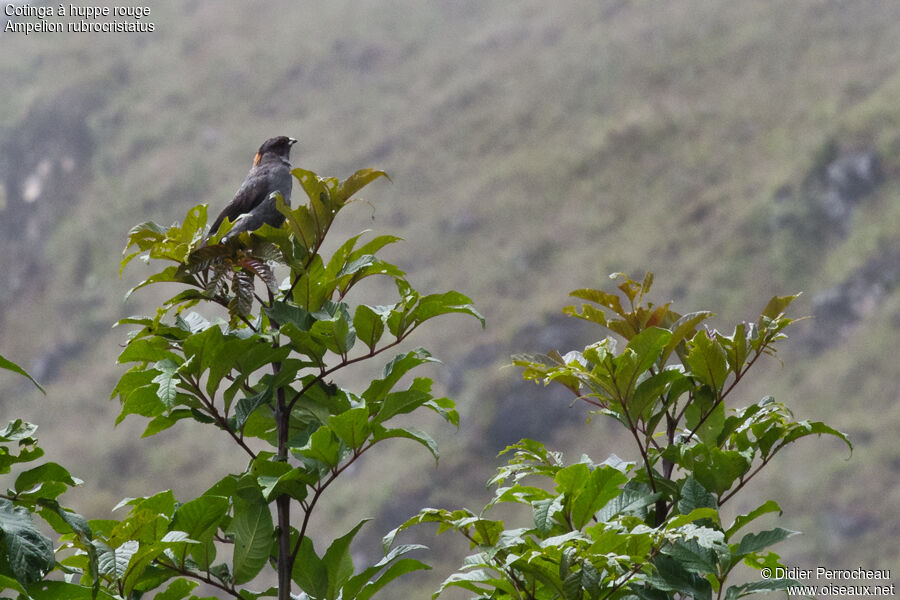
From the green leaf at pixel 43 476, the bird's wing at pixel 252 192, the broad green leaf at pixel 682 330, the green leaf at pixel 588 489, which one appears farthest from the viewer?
the bird's wing at pixel 252 192

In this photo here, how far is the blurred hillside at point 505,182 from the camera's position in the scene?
2670 cm

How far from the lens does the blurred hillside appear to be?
2670cm

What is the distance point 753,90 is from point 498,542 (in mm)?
35011

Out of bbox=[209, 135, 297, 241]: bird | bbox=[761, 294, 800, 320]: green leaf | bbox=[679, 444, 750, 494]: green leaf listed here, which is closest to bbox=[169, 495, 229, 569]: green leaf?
bbox=[679, 444, 750, 494]: green leaf

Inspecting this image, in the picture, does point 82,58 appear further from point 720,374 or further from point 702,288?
point 720,374

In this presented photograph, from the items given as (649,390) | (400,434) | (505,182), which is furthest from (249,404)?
(505,182)

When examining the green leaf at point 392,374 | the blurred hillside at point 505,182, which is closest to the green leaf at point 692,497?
the green leaf at point 392,374

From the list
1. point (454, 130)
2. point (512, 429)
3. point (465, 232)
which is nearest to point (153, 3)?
point (454, 130)

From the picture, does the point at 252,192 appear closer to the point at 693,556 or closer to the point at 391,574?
the point at 391,574

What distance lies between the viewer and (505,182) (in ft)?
116

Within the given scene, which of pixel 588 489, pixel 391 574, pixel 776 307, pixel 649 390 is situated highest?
pixel 776 307

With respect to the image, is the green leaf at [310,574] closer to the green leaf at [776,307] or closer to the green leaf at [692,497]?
the green leaf at [692,497]

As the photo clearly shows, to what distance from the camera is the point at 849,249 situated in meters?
28.6

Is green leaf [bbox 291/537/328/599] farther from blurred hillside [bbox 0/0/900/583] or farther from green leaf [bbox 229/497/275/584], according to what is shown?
blurred hillside [bbox 0/0/900/583]
